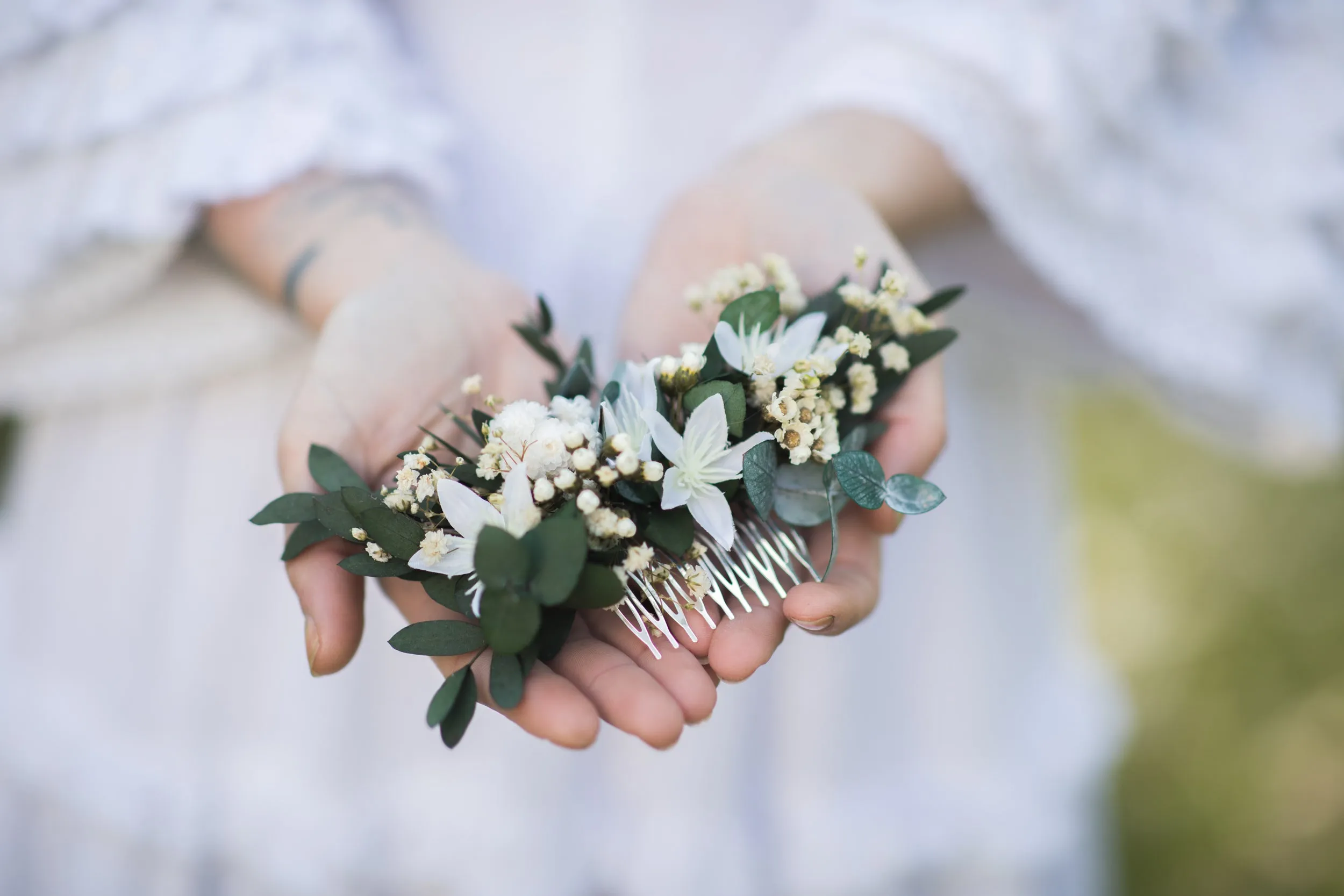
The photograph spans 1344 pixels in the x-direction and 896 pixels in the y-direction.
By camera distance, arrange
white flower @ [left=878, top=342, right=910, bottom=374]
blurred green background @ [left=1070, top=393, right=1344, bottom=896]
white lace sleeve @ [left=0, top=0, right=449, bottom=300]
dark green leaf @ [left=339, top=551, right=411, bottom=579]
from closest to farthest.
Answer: dark green leaf @ [left=339, top=551, right=411, bottom=579], white flower @ [left=878, top=342, right=910, bottom=374], white lace sleeve @ [left=0, top=0, right=449, bottom=300], blurred green background @ [left=1070, top=393, right=1344, bottom=896]

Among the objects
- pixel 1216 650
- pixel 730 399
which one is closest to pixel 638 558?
pixel 730 399

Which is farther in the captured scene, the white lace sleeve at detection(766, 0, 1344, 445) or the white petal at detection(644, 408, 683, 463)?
the white lace sleeve at detection(766, 0, 1344, 445)

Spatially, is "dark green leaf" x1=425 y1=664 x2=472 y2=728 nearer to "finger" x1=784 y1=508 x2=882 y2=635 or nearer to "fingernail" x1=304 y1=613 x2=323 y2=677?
"fingernail" x1=304 y1=613 x2=323 y2=677

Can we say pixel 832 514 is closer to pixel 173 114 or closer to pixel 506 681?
pixel 506 681

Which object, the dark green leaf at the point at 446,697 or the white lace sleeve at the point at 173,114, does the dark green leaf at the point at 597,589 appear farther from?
the white lace sleeve at the point at 173,114

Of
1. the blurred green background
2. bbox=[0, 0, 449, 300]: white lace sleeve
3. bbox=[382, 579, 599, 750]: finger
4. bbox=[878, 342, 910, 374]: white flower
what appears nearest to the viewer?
bbox=[382, 579, 599, 750]: finger

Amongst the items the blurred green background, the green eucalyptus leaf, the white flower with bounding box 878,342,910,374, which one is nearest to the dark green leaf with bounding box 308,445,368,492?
the green eucalyptus leaf

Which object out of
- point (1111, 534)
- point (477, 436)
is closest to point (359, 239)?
point (477, 436)
